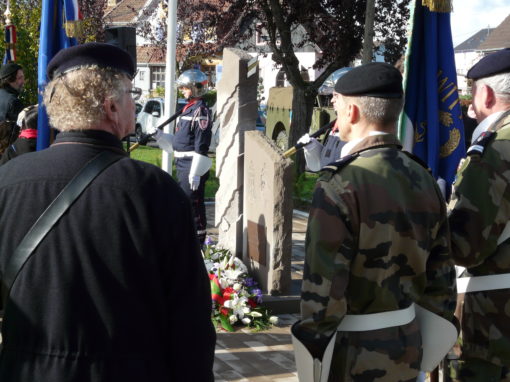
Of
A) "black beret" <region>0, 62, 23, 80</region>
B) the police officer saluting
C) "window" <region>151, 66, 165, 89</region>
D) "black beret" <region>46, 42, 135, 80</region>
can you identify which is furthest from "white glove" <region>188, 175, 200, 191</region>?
"window" <region>151, 66, 165, 89</region>

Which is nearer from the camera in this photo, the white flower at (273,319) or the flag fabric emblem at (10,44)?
the white flower at (273,319)

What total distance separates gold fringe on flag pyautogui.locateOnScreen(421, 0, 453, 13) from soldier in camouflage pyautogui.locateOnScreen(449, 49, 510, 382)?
2362mm

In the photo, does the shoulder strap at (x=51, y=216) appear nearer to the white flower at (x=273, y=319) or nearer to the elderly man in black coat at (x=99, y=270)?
the elderly man in black coat at (x=99, y=270)

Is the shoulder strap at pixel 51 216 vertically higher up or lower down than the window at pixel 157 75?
lower down

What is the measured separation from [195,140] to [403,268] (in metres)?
5.68

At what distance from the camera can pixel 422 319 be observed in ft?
9.04

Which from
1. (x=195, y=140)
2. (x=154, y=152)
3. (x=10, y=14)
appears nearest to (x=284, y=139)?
(x=154, y=152)

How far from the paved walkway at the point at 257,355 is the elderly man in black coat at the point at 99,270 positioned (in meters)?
3.08

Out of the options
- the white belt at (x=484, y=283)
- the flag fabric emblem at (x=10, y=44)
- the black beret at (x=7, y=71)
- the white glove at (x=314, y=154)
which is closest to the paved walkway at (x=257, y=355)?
the white glove at (x=314, y=154)

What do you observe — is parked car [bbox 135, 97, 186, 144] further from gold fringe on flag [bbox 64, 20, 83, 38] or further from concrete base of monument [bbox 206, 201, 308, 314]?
gold fringe on flag [bbox 64, 20, 83, 38]

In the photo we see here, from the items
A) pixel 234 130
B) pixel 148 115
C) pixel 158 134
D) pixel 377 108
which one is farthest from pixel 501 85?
pixel 148 115

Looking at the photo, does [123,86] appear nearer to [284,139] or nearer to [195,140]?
[195,140]

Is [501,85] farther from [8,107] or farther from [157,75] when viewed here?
[157,75]

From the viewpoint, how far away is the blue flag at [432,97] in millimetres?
5449
